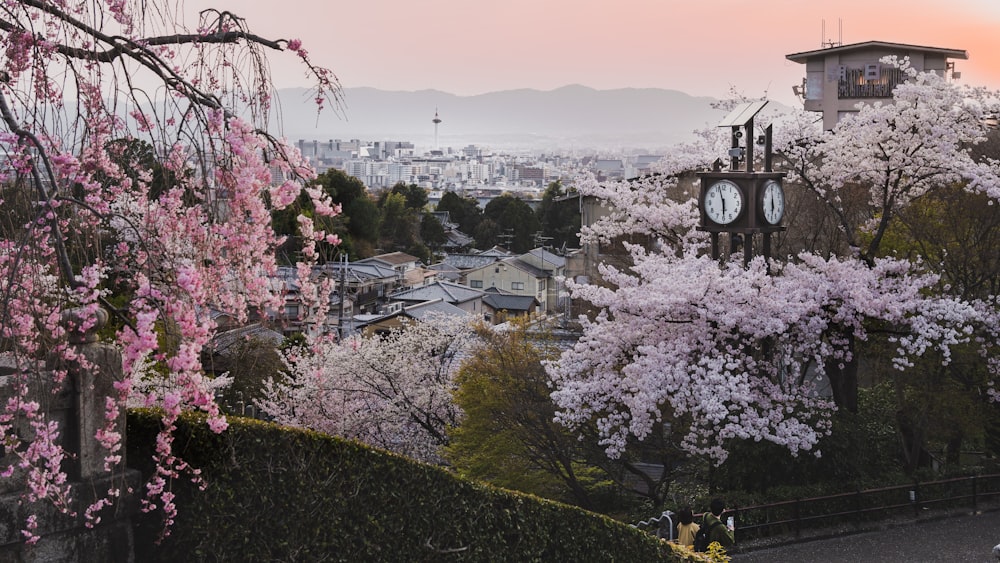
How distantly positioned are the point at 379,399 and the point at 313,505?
1351 cm

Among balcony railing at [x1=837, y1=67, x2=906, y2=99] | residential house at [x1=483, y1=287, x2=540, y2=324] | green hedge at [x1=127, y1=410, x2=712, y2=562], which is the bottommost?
residential house at [x1=483, y1=287, x2=540, y2=324]

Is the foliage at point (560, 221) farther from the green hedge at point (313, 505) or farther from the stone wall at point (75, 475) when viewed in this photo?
the stone wall at point (75, 475)

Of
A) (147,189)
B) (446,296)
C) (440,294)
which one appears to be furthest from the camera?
(440,294)

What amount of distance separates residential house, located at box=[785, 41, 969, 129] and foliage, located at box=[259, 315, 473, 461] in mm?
21373

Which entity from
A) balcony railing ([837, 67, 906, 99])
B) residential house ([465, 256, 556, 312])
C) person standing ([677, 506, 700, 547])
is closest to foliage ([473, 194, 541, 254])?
residential house ([465, 256, 556, 312])

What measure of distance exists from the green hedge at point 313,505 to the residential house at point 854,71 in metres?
31.9

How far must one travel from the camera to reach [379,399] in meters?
20.4

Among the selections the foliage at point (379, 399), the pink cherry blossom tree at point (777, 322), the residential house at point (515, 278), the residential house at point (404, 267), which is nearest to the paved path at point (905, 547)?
the pink cherry blossom tree at point (777, 322)

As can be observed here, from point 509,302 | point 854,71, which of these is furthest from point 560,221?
point 854,71

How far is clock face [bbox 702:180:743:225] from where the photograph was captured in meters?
12.4

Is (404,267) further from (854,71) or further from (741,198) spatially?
(741,198)

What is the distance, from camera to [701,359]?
12305 millimetres

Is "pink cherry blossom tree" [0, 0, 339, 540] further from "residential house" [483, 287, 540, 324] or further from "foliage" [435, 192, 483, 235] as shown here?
"foliage" [435, 192, 483, 235]

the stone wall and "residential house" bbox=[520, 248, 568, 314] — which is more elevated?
the stone wall
